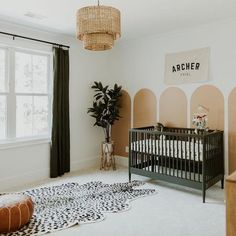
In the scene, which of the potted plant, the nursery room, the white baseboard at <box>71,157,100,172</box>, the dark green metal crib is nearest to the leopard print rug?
the nursery room

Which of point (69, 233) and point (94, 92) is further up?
point (94, 92)

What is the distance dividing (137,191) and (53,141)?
5.35ft

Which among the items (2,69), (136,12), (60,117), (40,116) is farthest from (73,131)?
(136,12)

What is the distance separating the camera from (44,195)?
3324 mm

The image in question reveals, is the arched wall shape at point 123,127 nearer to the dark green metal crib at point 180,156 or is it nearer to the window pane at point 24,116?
the dark green metal crib at point 180,156

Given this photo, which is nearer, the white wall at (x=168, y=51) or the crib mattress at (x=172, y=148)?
A: the crib mattress at (x=172, y=148)

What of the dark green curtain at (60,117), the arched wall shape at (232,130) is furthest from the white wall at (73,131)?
the arched wall shape at (232,130)

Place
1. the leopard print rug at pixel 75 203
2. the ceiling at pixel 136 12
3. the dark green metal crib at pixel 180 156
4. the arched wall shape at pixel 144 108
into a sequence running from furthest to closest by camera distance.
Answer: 1. the arched wall shape at pixel 144 108
2. the dark green metal crib at pixel 180 156
3. the ceiling at pixel 136 12
4. the leopard print rug at pixel 75 203

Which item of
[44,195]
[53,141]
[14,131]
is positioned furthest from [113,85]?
[44,195]

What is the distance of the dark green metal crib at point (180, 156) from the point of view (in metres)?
3.28

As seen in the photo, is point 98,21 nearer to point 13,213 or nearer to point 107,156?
point 13,213

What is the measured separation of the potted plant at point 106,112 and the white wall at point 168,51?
370 mm

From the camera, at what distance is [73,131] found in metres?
4.62

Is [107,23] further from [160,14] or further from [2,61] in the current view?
[2,61]
